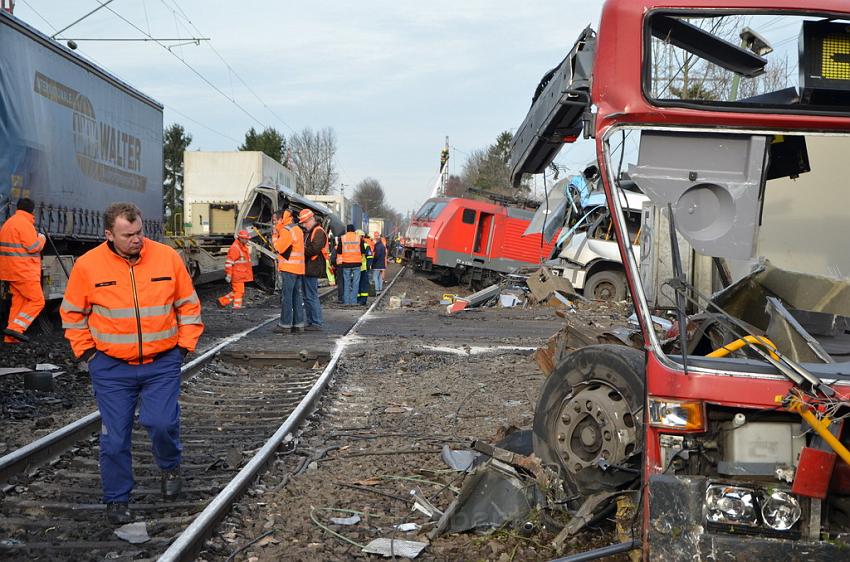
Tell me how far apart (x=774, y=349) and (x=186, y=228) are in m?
25.5

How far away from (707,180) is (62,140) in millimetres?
11928

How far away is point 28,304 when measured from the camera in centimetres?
1147

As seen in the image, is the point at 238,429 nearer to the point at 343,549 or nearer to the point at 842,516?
the point at 343,549

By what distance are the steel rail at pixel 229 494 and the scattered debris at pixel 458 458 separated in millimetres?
1264

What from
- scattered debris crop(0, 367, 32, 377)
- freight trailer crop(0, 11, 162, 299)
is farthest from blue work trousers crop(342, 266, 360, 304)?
scattered debris crop(0, 367, 32, 377)

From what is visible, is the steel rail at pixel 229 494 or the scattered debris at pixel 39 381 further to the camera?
the scattered debris at pixel 39 381

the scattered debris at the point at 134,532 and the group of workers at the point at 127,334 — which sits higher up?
the group of workers at the point at 127,334

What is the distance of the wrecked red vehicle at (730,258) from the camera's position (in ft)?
11.1

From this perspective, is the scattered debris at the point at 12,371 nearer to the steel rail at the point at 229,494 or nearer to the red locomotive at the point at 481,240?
the steel rail at the point at 229,494

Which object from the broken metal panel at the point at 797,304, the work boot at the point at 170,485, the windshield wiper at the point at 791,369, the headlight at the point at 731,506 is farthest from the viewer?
the work boot at the point at 170,485

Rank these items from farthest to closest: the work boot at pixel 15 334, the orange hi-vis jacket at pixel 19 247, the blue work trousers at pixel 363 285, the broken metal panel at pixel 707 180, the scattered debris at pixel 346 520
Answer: the blue work trousers at pixel 363 285, the work boot at pixel 15 334, the orange hi-vis jacket at pixel 19 247, the scattered debris at pixel 346 520, the broken metal panel at pixel 707 180

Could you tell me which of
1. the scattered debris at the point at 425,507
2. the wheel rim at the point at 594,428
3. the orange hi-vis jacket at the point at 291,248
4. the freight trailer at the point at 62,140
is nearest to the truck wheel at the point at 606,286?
the orange hi-vis jacket at the point at 291,248

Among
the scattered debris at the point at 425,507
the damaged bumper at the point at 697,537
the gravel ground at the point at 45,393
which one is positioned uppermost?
the damaged bumper at the point at 697,537

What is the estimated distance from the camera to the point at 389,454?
21.2ft
